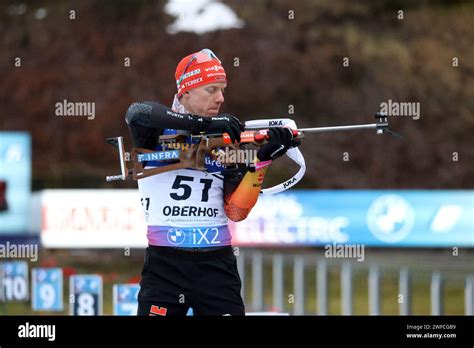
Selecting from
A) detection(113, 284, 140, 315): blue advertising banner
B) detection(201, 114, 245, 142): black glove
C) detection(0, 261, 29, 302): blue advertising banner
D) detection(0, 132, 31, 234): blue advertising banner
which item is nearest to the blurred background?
detection(0, 132, 31, 234): blue advertising banner

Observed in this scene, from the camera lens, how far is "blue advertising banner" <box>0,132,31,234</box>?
19.7m

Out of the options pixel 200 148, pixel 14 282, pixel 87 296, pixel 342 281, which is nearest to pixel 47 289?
pixel 14 282

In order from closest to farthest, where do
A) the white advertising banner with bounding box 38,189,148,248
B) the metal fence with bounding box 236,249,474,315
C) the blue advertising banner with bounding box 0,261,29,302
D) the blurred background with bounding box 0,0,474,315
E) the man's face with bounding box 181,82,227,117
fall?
the man's face with bounding box 181,82,227,117, the metal fence with bounding box 236,249,474,315, the blue advertising banner with bounding box 0,261,29,302, the white advertising banner with bounding box 38,189,148,248, the blurred background with bounding box 0,0,474,315

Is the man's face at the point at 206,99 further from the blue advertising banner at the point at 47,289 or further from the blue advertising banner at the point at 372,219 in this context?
the blue advertising banner at the point at 372,219

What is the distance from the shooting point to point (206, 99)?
743 cm

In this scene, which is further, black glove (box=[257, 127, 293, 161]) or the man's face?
the man's face

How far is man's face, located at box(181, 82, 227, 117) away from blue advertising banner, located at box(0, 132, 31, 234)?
41.3 feet

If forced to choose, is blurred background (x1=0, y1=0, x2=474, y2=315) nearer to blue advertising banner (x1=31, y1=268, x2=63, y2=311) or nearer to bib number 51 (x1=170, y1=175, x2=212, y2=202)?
blue advertising banner (x1=31, y1=268, x2=63, y2=311)

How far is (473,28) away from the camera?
28141 millimetres

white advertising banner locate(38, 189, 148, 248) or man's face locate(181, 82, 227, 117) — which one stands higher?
white advertising banner locate(38, 189, 148, 248)

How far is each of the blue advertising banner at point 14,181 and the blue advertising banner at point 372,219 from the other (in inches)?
148

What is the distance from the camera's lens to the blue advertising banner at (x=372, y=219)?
64.0 feet

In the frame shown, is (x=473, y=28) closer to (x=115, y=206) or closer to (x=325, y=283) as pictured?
(x=115, y=206)
